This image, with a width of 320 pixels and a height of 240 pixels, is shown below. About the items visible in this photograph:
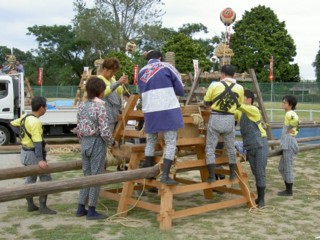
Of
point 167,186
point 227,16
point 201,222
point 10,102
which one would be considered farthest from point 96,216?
point 10,102

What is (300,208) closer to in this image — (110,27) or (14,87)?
(14,87)

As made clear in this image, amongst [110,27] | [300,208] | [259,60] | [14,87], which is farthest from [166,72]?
[259,60]

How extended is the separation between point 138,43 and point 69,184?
4038cm

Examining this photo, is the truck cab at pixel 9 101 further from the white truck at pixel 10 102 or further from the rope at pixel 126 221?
the rope at pixel 126 221

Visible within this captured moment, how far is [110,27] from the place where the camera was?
41.8m

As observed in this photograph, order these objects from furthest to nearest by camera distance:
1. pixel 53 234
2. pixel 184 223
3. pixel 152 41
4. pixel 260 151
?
pixel 152 41, pixel 260 151, pixel 184 223, pixel 53 234

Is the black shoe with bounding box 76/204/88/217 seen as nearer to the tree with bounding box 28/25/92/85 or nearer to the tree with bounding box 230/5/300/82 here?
the tree with bounding box 230/5/300/82

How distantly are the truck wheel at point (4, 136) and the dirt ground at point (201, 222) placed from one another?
675 cm

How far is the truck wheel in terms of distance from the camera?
13.1 m

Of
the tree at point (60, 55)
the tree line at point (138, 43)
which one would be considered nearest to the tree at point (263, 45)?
the tree line at point (138, 43)

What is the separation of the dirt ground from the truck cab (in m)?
6.93

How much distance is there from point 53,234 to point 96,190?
79cm

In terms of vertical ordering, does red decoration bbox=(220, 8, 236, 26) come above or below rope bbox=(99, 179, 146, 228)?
above

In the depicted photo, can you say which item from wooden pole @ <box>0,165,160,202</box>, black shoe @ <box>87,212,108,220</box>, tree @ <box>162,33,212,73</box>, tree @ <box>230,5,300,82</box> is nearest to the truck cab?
black shoe @ <box>87,212,108,220</box>
